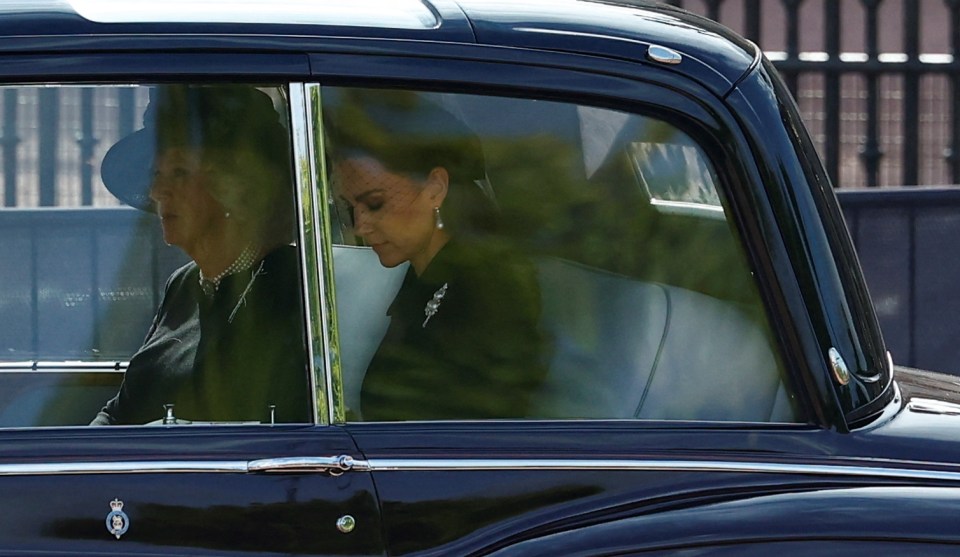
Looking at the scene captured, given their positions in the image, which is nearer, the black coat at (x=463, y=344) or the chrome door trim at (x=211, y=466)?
the chrome door trim at (x=211, y=466)

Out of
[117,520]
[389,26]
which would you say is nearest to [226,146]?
[389,26]

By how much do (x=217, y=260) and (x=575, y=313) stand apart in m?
0.52

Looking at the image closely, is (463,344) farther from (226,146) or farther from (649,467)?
(226,146)

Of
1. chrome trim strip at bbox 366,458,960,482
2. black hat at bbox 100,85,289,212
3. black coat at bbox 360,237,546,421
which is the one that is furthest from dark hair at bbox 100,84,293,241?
chrome trim strip at bbox 366,458,960,482

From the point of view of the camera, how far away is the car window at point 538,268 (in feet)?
6.61

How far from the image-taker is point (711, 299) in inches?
81.9

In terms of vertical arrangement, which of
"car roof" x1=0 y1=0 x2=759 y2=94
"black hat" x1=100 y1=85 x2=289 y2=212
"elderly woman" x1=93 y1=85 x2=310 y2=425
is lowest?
"elderly woman" x1=93 y1=85 x2=310 y2=425

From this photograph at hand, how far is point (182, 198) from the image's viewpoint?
201 cm

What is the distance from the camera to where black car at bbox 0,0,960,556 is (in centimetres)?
191

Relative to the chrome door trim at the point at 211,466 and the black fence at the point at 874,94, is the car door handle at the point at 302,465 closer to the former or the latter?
the chrome door trim at the point at 211,466

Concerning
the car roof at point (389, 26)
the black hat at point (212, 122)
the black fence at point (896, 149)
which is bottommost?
the black fence at point (896, 149)

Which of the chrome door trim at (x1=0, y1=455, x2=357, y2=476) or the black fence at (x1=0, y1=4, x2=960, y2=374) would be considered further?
the black fence at (x1=0, y1=4, x2=960, y2=374)

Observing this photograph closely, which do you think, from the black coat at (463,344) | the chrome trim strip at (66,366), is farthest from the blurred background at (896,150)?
the chrome trim strip at (66,366)

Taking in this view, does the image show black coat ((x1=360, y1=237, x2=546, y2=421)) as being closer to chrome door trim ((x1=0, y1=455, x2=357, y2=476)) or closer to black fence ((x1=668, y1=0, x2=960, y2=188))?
chrome door trim ((x1=0, y1=455, x2=357, y2=476))
